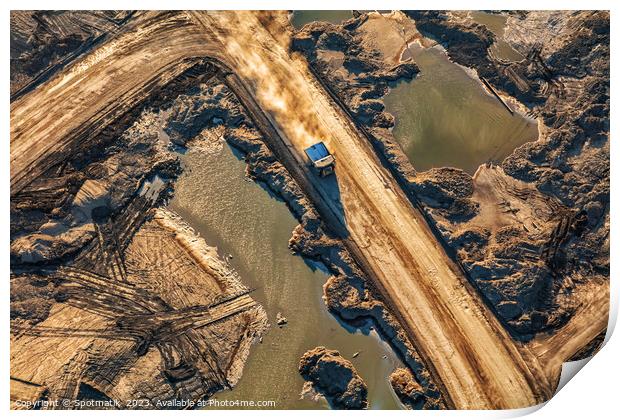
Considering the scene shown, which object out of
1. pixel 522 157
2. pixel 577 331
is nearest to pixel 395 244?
pixel 522 157

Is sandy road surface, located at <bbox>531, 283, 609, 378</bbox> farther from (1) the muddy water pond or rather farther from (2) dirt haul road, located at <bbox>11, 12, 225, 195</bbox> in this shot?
(2) dirt haul road, located at <bbox>11, 12, 225, 195</bbox>

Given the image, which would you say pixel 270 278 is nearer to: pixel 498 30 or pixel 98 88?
pixel 98 88

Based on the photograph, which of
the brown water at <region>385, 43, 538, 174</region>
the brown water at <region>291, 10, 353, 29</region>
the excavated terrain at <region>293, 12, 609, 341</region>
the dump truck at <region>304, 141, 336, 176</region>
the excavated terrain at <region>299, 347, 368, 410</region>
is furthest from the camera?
the brown water at <region>291, 10, 353, 29</region>

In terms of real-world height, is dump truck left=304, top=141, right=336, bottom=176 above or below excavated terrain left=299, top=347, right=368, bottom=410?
above

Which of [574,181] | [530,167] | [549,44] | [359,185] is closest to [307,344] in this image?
[359,185]

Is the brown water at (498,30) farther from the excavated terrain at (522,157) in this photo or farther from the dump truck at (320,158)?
the dump truck at (320,158)

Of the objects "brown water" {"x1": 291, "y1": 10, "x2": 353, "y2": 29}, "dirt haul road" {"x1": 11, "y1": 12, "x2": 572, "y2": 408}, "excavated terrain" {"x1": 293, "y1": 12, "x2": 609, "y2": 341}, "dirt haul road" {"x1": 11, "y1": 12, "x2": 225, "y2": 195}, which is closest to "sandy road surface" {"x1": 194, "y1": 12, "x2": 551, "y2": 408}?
"dirt haul road" {"x1": 11, "y1": 12, "x2": 572, "y2": 408}
